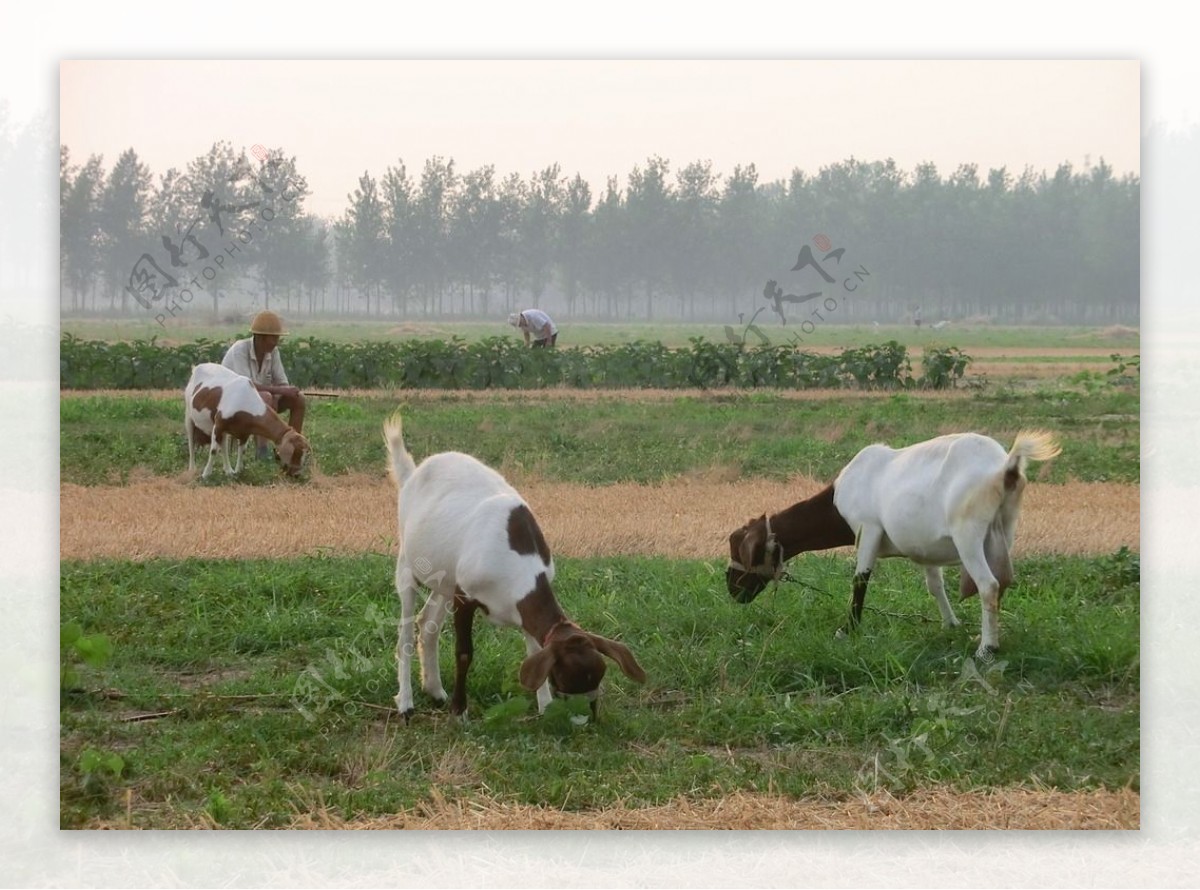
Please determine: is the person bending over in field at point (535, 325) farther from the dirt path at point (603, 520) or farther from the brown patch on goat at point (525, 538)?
the brown patch on goat at point (525, 538)

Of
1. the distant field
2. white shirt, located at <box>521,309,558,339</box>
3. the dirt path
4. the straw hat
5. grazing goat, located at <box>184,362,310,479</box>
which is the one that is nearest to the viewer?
the distant field

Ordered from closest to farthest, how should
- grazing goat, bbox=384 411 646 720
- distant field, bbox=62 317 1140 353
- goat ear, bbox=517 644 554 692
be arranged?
1. goat ear, bbox=517 644 554 692
2. grazing goat, bbox=384 411 646 720
3. distant field, bbox=62 317 1140 353

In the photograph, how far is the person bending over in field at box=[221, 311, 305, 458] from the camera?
7.97 meters

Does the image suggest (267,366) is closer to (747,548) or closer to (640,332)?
(640,332)

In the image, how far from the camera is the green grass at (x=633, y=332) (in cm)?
743

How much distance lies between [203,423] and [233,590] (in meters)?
3.04

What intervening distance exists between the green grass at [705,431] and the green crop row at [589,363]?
0.14 m

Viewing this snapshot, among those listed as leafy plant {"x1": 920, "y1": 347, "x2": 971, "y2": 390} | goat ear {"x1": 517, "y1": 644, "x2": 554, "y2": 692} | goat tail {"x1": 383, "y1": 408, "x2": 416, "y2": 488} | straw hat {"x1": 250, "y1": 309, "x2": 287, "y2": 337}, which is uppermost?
straw hat {"x1": 250, "y1": 309, "x2": 287, "y2": 337}

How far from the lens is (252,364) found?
9.59 meters

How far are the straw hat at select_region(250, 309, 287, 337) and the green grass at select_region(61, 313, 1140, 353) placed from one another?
6cm

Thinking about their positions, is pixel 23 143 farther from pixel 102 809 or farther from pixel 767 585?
pixel 767 585

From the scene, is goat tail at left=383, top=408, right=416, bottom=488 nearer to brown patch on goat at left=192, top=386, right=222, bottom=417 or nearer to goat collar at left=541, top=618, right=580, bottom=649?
goat collar at left=541, top=618, right=580, bottom=649

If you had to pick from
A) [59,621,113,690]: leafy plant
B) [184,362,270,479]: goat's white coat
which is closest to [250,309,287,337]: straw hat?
[184,362,270,479]: goat's white coat

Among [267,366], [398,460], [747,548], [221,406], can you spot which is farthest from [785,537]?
[221,406]
